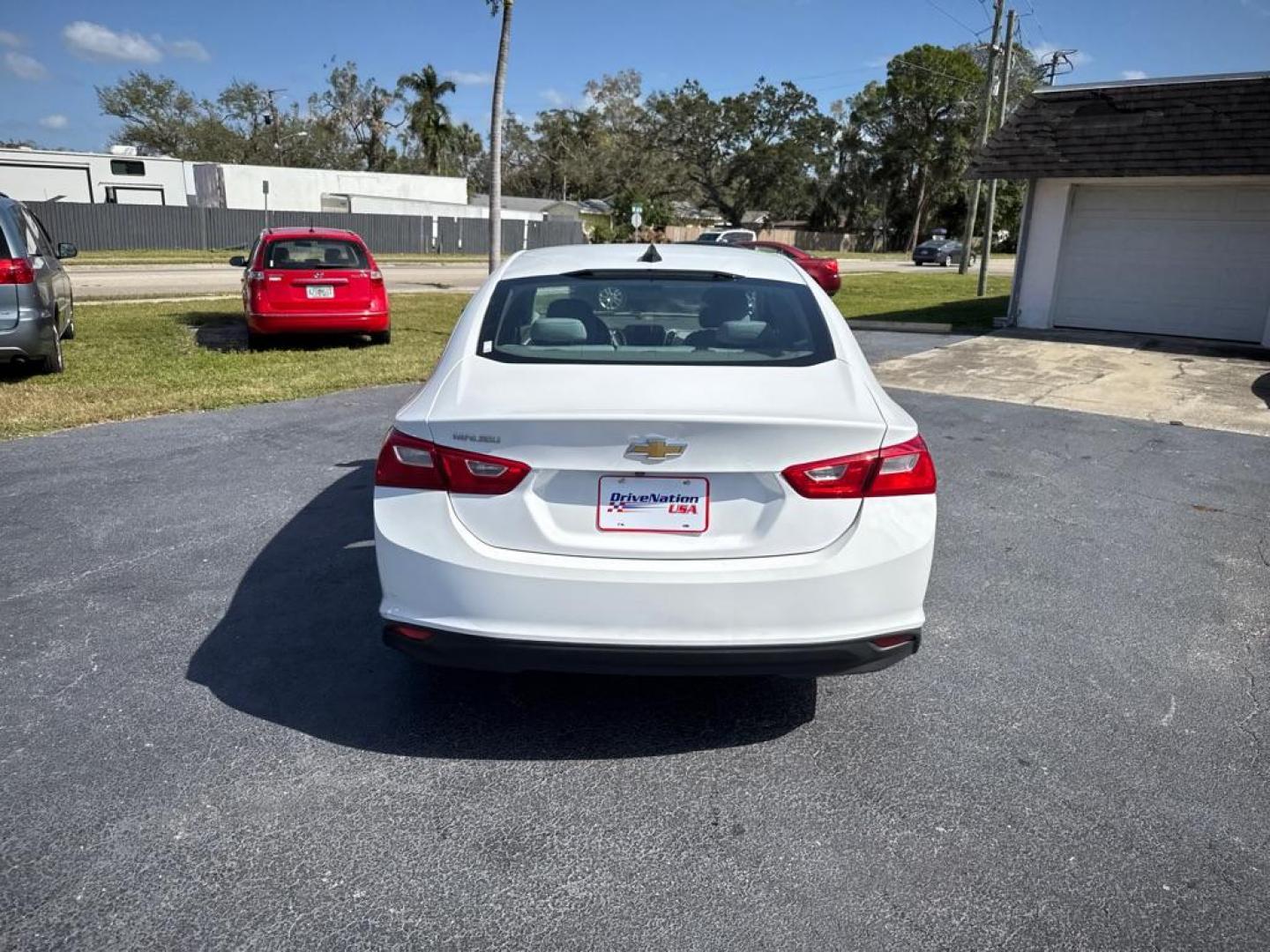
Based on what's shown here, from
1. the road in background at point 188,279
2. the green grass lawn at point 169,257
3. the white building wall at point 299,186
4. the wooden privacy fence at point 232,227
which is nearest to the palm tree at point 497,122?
the road in background at point 188,279

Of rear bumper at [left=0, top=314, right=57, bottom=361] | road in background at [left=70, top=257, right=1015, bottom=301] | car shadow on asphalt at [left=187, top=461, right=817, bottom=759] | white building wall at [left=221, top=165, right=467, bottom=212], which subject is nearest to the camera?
car shadow on asphalt at [left=187, top=461, right=817, bottom=759]

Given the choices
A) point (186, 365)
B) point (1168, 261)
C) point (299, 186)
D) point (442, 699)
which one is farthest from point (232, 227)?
point (442, 699)

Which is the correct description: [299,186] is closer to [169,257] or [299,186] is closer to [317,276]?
[169,257]

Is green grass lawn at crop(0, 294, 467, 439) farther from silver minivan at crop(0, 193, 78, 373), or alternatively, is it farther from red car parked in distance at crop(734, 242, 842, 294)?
red car parked in distance at crop(734, 242, 842, 294)

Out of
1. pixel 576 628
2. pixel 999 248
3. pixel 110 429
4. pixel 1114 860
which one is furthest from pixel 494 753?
pixel 999 248

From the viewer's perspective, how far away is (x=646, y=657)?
2.79m

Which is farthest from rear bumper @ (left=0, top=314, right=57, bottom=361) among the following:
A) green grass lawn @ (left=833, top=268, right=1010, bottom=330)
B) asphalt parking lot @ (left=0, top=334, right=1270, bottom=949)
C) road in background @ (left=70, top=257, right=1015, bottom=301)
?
green grass lawn @ (left=833, top=268, right=1010, bottom=330)

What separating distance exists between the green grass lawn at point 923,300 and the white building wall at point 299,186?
80.6 feet

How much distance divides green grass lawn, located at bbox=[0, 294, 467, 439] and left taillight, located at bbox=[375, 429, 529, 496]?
5.63 meters

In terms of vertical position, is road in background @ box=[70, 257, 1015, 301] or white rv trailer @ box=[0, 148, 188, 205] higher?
white rv trailer @ box=[0, 148, 188, 205]

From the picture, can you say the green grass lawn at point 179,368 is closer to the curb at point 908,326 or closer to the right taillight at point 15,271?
the right taillight at point 15,271

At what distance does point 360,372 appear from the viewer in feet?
32.9

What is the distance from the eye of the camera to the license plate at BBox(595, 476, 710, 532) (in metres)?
2.78

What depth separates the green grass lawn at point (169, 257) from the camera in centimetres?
2900
